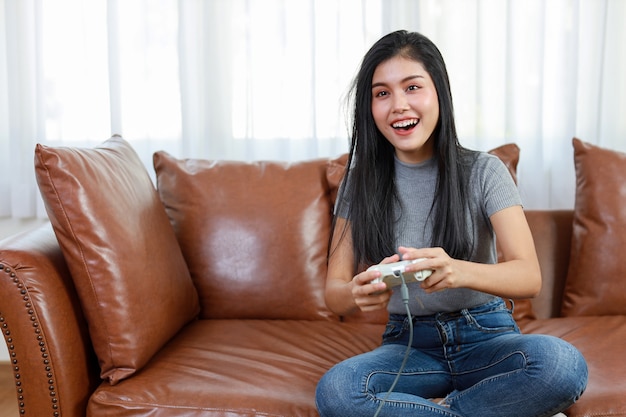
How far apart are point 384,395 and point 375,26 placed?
1528 mm

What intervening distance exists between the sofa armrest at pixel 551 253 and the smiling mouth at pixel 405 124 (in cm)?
81

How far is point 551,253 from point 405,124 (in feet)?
2.93

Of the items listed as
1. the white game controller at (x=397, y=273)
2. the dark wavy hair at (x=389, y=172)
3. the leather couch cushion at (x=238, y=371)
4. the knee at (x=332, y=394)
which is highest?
the dark wavy hair at (x=389, y=172)

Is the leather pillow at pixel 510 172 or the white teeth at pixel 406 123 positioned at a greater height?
the white teeth at pixel 406 123

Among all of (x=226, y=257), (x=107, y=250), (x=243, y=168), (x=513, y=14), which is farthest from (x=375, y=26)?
(x=107, y=250)

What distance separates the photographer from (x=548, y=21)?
2.72 metres

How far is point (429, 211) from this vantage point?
6.22 ft

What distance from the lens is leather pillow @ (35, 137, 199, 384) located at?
6.09ft

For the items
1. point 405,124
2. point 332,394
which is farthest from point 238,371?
point 405,124

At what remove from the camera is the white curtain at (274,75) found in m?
2.72

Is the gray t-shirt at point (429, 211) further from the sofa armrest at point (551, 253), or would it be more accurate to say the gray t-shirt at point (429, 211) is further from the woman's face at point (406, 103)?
the sofa armrest at point (551, 253)

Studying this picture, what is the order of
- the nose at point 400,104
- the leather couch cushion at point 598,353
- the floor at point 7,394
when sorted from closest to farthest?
the leather couch cushion at point 598,353
the nose at point 400,104
the floor at point 7,394

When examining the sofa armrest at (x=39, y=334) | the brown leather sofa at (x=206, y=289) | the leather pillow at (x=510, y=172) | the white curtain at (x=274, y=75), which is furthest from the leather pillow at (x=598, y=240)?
the sofa armrest at (x=39, y=334)

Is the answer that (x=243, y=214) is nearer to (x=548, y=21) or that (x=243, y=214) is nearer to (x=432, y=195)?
(x=432, y=195)
